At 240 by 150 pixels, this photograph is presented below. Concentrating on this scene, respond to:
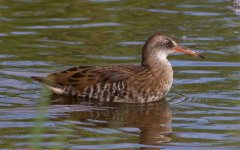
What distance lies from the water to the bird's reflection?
13 mm

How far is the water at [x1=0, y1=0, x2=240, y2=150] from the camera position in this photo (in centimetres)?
1222

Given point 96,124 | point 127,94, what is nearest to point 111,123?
point 96,124

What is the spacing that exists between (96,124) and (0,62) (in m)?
3.36

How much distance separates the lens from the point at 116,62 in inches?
637

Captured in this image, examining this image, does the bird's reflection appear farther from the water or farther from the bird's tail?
the bird's tail

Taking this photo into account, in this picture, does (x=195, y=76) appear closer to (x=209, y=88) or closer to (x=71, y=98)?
(x=209, y=88)

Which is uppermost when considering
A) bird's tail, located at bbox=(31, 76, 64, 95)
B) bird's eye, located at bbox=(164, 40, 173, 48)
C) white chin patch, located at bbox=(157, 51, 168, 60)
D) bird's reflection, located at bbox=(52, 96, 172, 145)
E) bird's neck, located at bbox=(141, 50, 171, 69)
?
bird's eye, located at bbox=(164, 40, 173, 48)

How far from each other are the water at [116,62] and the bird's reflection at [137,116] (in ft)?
0.04

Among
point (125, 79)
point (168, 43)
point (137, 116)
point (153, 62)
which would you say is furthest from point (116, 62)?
point (137, 116)

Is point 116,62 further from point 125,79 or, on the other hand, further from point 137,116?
point 137,116

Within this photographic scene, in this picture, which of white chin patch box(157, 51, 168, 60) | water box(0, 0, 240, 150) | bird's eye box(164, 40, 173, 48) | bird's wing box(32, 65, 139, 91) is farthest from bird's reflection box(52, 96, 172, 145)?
bird's eye box(164, 40, 173, 48)

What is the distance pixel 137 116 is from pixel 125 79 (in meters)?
1.03

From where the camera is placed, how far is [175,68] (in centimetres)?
1606

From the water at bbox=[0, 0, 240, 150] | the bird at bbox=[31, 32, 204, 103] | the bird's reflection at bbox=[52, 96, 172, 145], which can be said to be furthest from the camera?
the bird at bbox=[31, 32, 204, 103]
